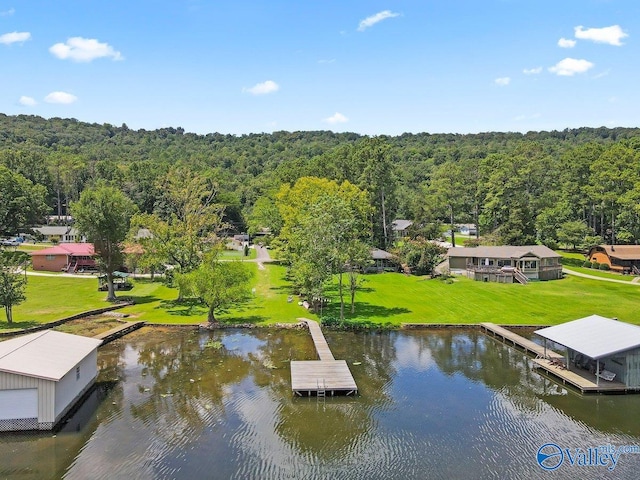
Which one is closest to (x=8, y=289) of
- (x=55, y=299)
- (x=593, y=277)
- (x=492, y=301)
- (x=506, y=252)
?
(x=55, y=299)

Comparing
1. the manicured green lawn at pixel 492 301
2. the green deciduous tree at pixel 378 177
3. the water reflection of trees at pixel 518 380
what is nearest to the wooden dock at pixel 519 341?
the water reflection of trees at pixel 518 380

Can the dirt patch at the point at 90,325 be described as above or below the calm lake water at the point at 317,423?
above

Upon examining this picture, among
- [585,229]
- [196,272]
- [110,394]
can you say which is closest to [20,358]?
[110,394]

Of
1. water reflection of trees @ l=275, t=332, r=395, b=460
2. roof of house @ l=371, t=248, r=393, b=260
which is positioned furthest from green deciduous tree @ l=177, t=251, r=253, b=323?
roof of house @ l=371, t=248, r=393, b=260

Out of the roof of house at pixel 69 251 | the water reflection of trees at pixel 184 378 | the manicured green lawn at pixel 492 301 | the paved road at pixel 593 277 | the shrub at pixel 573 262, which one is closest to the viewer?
the water reflection of trees at pixel 184 378

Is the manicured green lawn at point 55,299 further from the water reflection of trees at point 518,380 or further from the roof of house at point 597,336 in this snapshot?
the roof of house at point 597,336

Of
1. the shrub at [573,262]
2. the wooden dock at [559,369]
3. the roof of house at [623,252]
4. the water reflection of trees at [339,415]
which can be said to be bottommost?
the water reflection of trees at [339,415]
